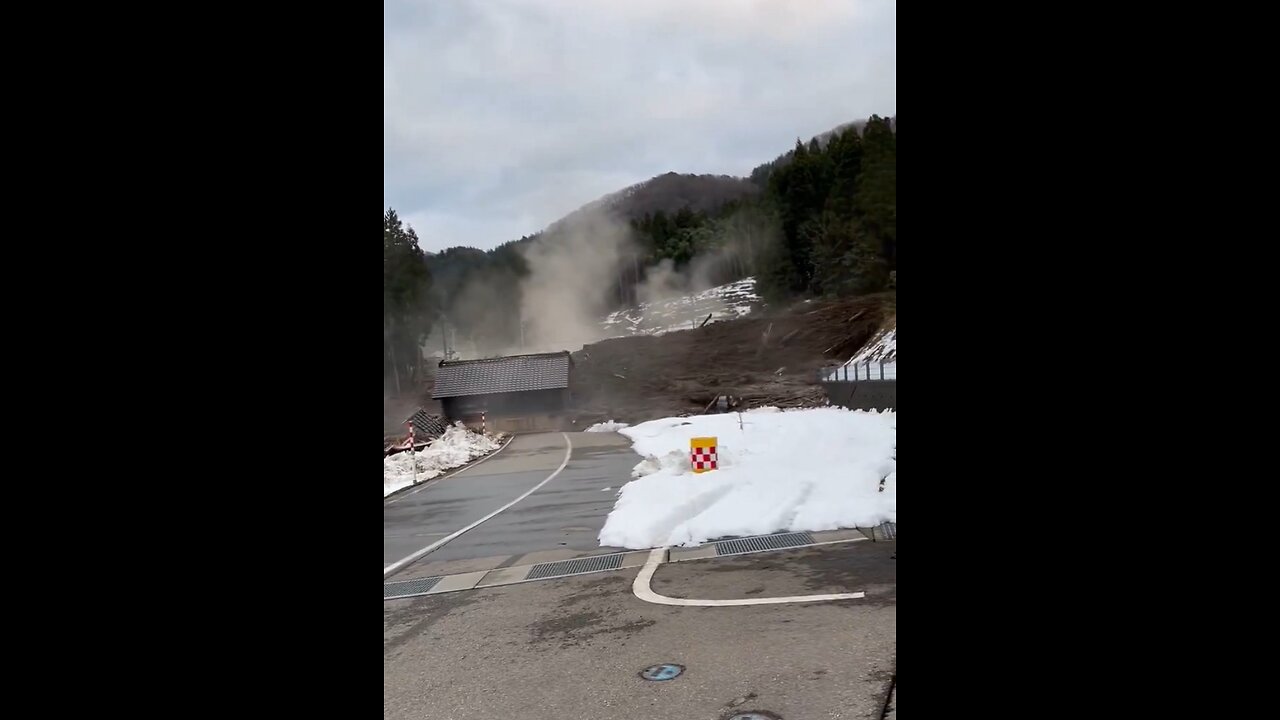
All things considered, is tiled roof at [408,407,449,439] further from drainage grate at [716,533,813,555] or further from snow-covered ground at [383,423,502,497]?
drainage grate at [716,533,813,555]

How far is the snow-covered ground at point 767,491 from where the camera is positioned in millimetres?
5090

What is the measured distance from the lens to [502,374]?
19359 millimetres

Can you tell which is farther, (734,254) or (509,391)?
(734,254)

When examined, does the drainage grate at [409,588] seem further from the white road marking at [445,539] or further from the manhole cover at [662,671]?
the manhole cover at [662,671]

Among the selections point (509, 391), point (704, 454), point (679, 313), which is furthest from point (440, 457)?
point (679, 313)

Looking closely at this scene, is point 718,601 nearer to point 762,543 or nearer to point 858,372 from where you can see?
point 762,543

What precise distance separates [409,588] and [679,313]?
72.9 feet

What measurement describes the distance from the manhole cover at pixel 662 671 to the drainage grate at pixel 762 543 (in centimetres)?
183

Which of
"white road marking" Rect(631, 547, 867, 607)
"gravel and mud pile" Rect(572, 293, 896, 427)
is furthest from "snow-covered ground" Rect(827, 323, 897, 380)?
"white road marking" Rect(631, 547, 867, 607)

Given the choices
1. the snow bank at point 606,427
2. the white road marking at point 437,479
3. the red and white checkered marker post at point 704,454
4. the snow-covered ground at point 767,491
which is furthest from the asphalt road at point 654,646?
the snow bank at point 606,427

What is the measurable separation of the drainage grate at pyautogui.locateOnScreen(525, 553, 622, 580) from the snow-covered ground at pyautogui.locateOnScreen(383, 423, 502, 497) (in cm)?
445
